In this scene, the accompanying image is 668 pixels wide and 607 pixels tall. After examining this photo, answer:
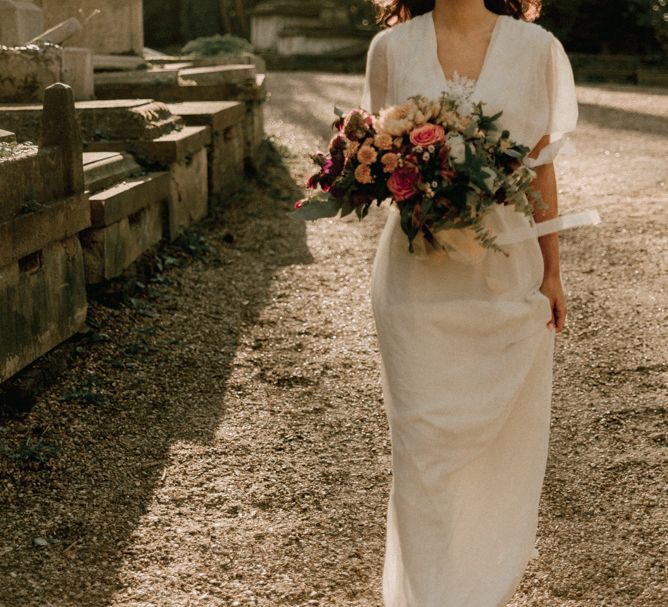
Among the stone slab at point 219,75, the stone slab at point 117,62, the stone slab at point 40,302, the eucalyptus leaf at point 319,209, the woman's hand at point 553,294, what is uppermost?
the stone slab at point 117,62

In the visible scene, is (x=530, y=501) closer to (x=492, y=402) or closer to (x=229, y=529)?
(x=492, y=402)

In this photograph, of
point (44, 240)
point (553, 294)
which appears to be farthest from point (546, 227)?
point (44, 240)

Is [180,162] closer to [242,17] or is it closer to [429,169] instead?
[429,169]

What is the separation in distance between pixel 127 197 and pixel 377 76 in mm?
2934

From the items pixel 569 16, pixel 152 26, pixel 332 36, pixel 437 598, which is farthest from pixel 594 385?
pixel 152 26

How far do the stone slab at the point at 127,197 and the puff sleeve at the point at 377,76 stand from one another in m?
2.54

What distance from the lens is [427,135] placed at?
2.58m

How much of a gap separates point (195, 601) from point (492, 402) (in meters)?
1.13

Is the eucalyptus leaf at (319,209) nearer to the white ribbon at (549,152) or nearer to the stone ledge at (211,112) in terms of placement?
the white ribbon at (549,152)

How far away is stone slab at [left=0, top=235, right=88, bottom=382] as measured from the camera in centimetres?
431

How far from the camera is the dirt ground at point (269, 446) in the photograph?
3393mm

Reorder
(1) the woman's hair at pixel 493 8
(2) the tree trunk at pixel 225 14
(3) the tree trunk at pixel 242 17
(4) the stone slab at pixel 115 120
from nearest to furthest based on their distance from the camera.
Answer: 1. (1) the woman's hair at pixel 493 8
2. (4) the stone slab at pixel 115 120
3. (2) the tree trunk at pixel 225 14
4. (3) the tree trunk at pixel 242 17

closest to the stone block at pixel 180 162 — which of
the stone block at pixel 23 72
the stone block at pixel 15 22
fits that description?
the stone block at pixel 23 72

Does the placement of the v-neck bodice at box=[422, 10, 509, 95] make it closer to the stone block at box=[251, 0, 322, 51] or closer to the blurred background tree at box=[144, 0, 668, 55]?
the blurred background tree at box=[144, 0, 668, 55]
